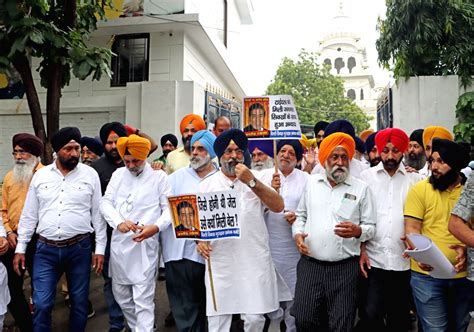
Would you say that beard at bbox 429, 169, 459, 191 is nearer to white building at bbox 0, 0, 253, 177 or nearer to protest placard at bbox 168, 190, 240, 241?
protest placard at bbox 168, 190, 240, 241

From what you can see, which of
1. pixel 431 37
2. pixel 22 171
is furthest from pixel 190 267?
pixel 431 37

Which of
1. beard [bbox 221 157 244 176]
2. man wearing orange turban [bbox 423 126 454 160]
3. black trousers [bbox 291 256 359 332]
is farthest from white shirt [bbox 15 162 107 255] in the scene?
man wearing orange turban [bbox 423 126 454 160]

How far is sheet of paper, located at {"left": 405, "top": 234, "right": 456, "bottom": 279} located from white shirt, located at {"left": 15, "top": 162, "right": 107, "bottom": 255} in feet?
9.02

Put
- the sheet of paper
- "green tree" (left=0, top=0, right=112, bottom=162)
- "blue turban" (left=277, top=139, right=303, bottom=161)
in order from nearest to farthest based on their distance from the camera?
the sheet of paper
"blue turban" (left=277, top=139, right=303, bottom=161)
"green tree" (left=0, top=0, right=112, bottom=162)

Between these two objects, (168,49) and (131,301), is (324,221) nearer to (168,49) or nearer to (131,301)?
(131,301)

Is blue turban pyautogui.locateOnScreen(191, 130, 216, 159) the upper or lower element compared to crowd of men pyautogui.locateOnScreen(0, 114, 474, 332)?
upper

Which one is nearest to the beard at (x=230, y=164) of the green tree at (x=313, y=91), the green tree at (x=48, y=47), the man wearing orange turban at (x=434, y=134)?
the man wearing orange turban at (x=434, y=134)

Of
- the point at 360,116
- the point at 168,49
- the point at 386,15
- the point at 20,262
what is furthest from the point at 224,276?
the point at 360,116

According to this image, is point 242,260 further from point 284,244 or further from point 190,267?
point 284,244

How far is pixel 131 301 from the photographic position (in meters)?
4.20

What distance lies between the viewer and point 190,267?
Answer: 3998mm

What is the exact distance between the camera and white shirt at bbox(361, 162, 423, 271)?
3674 mm

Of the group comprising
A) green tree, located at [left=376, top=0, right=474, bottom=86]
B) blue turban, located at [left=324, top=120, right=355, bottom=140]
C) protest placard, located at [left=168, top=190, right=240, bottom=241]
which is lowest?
protest placard, located at [left=168, top=190, right=240, bottom=241]

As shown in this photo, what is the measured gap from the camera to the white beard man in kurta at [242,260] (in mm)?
3516
